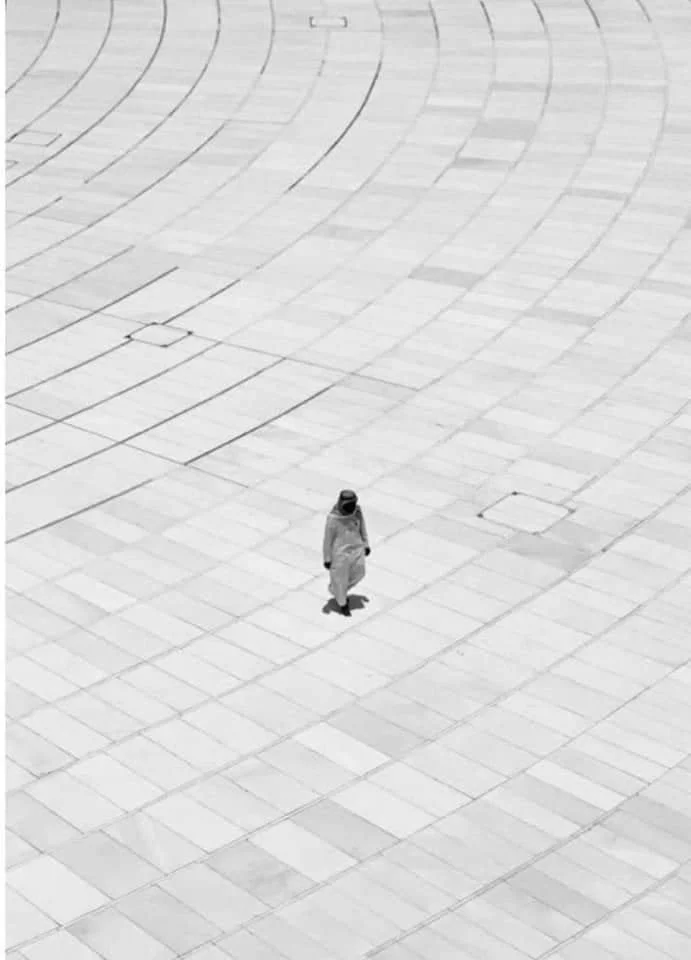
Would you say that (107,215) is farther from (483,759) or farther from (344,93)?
(483,759)

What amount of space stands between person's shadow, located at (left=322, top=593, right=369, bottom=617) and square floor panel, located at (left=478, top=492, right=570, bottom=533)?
2.22 meters

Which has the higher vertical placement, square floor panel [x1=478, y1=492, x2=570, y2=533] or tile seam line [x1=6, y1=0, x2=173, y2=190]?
tile seam line [x1=6, y1=0, x2=173, y2=190]

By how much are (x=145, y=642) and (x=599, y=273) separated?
35.8ft

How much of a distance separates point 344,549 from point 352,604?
2.72 ft

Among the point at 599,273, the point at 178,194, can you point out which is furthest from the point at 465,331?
the point at 178,194

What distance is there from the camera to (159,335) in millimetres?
22391

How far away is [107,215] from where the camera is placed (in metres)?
26.4

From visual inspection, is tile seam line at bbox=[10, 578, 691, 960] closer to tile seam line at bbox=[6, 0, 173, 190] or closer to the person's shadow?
the person's shadow

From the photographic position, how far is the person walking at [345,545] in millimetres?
15211

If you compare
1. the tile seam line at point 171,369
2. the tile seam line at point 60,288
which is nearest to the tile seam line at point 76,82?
the tile seam line at point 60,288

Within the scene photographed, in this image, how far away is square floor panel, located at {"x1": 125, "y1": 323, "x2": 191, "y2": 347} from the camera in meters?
22.2

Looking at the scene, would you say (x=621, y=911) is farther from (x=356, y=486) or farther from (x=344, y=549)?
(x=356, y=486)

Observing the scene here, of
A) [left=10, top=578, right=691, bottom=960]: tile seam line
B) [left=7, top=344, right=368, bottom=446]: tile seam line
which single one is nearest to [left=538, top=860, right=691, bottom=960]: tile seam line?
[left=10, top=578, right=691, bottom=960]: tile seam line

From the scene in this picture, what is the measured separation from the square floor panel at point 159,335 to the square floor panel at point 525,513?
22.2 ft
